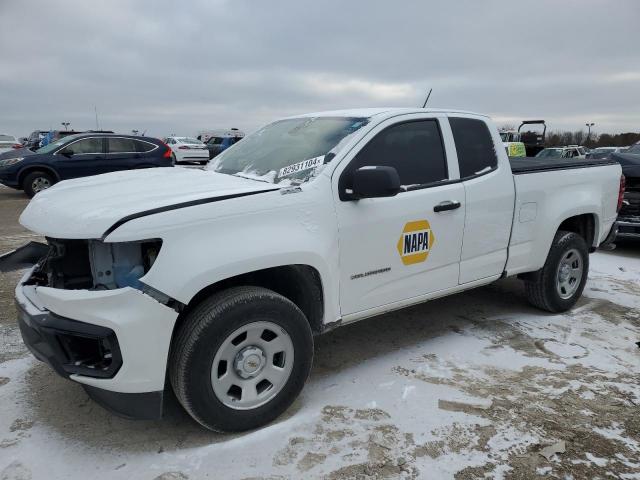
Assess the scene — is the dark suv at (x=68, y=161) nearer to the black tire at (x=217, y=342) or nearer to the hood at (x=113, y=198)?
the hood at (x=113, y=198)

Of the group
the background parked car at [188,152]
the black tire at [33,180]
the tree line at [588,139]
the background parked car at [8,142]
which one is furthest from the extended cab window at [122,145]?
the tree line at [588,139]

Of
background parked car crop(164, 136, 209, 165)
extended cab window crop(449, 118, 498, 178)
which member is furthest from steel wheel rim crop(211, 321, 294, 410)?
background parked car crop(164, 136, 209, 165)

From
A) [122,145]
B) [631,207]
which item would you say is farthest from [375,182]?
[122,145]

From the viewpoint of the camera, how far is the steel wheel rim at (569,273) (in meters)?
4.68

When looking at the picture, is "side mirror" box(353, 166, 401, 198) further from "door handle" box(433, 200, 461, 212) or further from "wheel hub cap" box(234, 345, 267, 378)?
"wheel hub cap" box(234, 345, 267, 378)

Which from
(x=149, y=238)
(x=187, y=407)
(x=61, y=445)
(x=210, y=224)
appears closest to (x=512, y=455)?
(x=187, y=407)

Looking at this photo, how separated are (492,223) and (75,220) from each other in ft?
9.58

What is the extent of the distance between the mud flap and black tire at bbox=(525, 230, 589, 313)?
3990 millimetres

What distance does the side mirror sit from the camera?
2.90 metres

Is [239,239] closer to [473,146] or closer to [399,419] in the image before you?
[399,419]

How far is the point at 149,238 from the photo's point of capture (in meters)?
2.40

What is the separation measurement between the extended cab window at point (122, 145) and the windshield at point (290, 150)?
9555 mm

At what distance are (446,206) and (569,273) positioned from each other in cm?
199

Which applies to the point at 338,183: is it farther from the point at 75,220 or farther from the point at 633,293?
the point at 633,293
